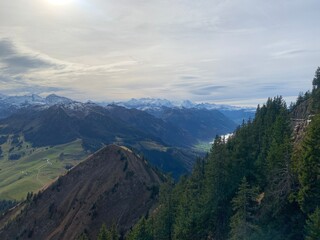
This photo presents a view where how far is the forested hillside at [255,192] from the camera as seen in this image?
51.9m

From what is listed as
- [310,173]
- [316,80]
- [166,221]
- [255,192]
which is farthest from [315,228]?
[316,80]

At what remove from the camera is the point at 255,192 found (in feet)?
204

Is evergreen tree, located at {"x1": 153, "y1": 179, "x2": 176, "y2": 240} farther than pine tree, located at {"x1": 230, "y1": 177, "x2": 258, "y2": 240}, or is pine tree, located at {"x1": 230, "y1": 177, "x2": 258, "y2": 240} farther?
evergreen tree, located at {"x1": 153, "y1": 179, "x2": 176, "y2": 240}

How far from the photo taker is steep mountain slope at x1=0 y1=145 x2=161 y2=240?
457 ft

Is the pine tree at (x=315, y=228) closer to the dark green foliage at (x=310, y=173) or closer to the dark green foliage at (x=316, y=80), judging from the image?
the dark green foliage at (x=310, y=173)

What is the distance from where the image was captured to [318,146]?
5162cm

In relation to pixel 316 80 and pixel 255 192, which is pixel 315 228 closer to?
pixel 255 192

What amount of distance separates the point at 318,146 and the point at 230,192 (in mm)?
23106

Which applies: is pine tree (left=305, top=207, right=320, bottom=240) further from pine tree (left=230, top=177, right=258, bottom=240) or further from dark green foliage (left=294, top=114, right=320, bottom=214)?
pine tree (left=230, top=177, right=258, bottom=240)

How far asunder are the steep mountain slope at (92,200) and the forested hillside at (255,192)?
46800 mm

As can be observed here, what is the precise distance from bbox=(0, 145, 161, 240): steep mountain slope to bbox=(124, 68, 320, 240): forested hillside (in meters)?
46.8

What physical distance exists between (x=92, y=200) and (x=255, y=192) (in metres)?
103

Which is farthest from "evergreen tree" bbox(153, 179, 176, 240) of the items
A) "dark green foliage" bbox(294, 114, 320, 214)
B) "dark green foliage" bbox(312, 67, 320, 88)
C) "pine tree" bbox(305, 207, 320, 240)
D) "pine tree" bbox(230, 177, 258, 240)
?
"dark green foliage" bbox(312, 67, 320, 88)

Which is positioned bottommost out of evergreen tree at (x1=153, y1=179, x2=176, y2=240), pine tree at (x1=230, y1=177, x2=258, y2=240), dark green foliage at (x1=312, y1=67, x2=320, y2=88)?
evergreen tree at (x1=153, y1=179, x2=176, y2=240)
